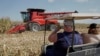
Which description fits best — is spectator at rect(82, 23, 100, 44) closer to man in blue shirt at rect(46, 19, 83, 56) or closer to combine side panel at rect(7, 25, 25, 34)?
man in blue shirt at rect(46, 19, 83, 56)

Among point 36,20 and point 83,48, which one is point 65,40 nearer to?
point 83,48

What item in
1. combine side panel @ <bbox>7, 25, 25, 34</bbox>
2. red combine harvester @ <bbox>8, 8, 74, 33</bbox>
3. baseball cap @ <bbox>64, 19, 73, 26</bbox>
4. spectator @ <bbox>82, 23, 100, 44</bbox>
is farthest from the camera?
red combine harvester @ <bbox>8, 8, 74, 33</bbox>

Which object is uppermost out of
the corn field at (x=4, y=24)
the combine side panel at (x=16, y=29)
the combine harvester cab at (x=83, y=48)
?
the combine harvester cab at (x=83, y=48)

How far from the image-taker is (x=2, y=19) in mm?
23781

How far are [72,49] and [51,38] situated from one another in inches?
39.6

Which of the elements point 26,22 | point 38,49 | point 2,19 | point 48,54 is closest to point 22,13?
point 26,22

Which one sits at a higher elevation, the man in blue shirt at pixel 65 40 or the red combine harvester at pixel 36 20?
the man in blue shirt at pixel 65 40

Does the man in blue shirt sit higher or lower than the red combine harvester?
higher

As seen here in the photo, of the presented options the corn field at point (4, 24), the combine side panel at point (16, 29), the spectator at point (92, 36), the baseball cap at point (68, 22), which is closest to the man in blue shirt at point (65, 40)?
the baseball cap at point (68, 22)

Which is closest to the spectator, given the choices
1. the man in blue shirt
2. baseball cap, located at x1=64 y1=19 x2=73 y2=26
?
the man in blue shirt

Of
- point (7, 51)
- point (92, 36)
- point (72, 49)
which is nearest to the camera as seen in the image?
point (72, 49)

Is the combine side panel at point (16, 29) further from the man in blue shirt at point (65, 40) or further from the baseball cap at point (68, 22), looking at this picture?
the baseball cap at point (68, 22)

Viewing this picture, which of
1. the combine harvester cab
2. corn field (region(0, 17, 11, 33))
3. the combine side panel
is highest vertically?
the combine harvester cab

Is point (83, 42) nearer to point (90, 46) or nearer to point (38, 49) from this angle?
point (90, 46)
